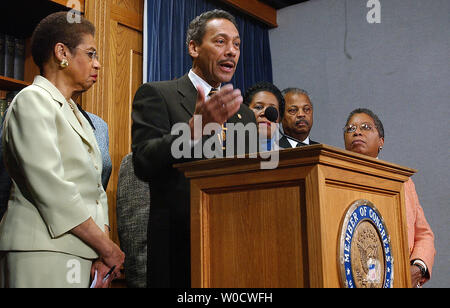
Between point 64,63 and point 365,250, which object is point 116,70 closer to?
point 64,63

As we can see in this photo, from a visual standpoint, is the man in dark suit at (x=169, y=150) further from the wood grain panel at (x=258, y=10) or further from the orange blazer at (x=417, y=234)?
the wood grain panel at (x=258, y=10)

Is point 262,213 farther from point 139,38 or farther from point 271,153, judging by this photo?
point 139,38

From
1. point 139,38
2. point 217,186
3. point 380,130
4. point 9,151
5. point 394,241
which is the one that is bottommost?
point 394,241

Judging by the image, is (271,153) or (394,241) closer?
(271,153)

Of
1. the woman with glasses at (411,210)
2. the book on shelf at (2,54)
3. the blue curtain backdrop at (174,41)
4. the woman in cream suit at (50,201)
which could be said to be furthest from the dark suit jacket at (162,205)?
the blue curtain backdrop at (174,41)

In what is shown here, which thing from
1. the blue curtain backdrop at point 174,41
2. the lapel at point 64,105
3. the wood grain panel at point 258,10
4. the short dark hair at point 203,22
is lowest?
the lapel at point 64,105

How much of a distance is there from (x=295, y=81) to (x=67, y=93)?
3449mm

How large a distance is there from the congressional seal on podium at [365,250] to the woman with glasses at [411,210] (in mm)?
1162

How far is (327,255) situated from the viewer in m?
1.18

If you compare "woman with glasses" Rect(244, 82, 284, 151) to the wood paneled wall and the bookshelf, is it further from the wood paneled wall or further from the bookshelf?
the bookshelf

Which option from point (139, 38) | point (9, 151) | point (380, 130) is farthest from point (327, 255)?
point (139, 38)

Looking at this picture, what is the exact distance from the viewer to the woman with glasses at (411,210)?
2551 millimetres

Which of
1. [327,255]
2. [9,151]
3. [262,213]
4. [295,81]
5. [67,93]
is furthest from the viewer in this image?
[295,81]

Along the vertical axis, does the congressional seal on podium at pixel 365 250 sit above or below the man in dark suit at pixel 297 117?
below
